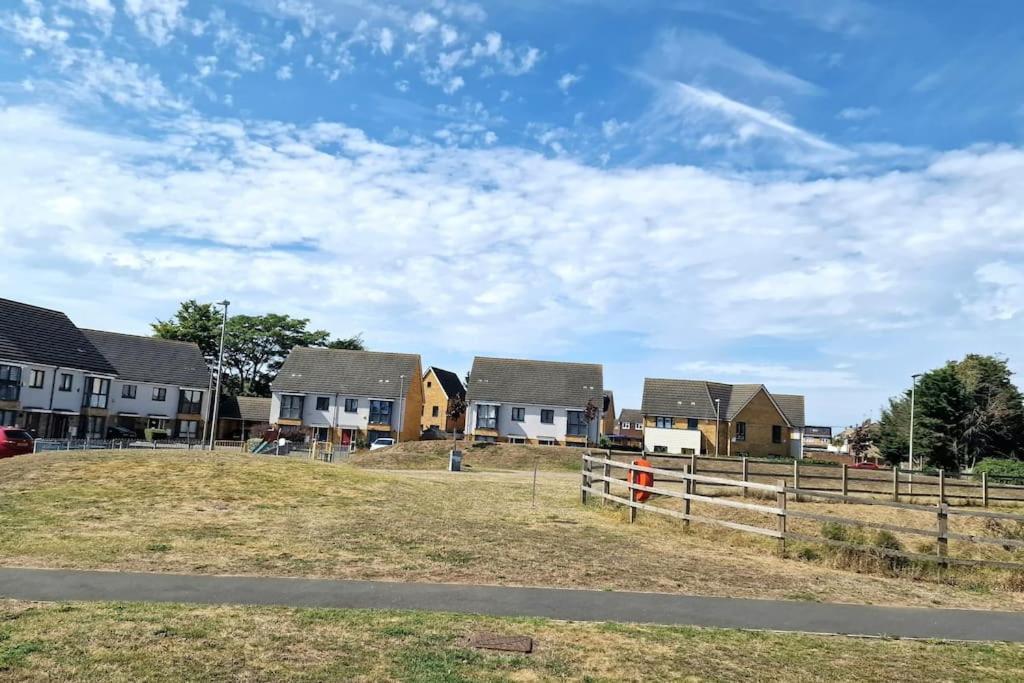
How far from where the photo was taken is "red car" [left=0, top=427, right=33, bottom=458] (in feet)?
105

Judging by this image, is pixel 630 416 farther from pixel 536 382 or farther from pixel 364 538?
pixel 364 538

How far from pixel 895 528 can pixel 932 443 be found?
A: 5998 cm

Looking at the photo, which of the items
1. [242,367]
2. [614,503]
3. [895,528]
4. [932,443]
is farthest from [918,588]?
[242,367]

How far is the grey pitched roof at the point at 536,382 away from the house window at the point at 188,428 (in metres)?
27.1

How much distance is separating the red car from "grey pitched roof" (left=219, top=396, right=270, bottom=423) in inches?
1789

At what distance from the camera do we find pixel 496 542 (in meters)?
13.9

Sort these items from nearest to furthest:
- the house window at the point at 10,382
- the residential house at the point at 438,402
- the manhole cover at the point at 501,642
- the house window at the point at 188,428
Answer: the manhole cover at the point at 501,642
the house window at the point at 10,382
the house window at the point at 188,428
the residential house at the point at 438,402

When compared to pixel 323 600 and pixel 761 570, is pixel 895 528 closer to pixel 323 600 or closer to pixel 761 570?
pixel 761 570

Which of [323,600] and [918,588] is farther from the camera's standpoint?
[918,588]

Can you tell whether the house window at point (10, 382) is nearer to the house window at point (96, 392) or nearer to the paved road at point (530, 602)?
the house window at point (96, 392)

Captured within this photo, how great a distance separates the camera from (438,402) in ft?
296

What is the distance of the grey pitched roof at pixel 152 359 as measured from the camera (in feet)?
222

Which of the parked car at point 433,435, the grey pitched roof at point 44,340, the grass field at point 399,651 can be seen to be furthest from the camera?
the parked car at point 433,435

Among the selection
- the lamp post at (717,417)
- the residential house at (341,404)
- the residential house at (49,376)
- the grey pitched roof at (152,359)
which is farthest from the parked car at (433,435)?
the residential house at (49,376)
